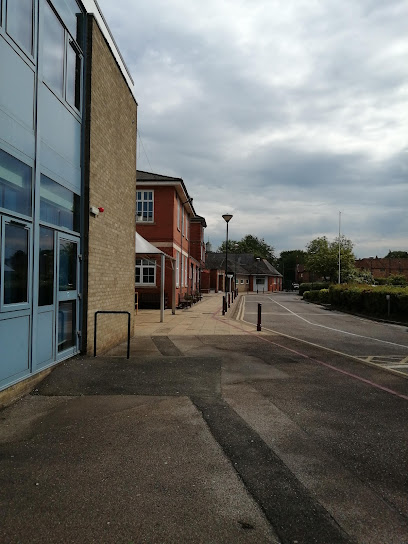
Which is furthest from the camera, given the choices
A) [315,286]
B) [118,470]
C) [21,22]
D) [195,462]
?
[315,286]

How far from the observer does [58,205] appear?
6.68 m

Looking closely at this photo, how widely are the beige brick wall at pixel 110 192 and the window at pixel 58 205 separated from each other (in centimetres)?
40

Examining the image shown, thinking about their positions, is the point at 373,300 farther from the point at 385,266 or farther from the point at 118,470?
the point at 385,266

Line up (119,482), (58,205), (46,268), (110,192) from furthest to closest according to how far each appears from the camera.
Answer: (110,192), (58,205), (46,268), (119,482)

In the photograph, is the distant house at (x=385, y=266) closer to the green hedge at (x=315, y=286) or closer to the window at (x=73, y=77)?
the green hedge at (x=315, y=286)

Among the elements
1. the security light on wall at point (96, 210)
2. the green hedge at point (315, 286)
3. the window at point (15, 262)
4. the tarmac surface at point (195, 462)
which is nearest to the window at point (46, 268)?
the window at point (15, 262)

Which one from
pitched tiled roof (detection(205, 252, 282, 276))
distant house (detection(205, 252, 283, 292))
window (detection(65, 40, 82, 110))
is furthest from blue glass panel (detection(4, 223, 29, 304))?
distant house (detection(205, 252, 283, 292))

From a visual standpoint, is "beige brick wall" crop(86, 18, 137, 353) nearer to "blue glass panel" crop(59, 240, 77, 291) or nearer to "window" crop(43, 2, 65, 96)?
"blue glass panel" crop(59, 240, 77, 291)

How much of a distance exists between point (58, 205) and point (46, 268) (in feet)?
3.73

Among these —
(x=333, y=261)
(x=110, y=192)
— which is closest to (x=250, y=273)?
(x=333, y=261)

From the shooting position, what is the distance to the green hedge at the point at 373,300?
19.5 meters

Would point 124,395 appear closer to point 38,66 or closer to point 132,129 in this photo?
point 38,66

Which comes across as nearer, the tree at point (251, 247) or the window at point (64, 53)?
the window at point (64, 53)

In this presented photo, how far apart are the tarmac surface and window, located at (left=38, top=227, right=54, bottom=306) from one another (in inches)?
47.3
